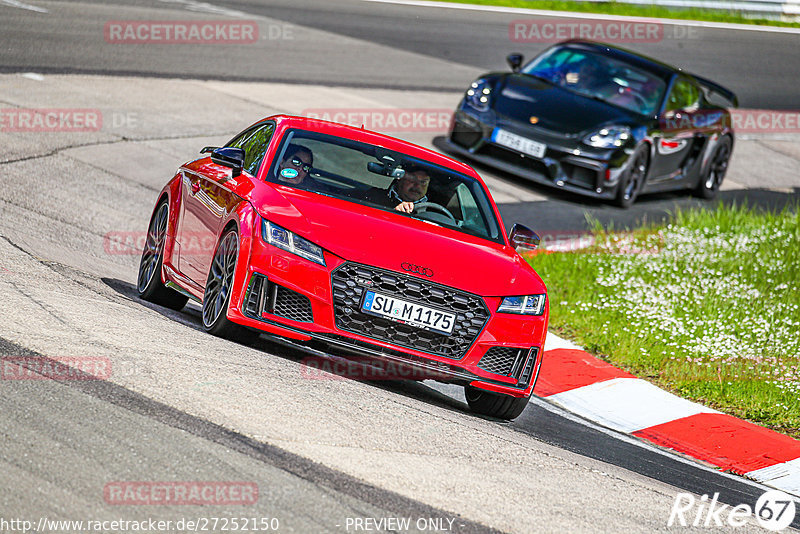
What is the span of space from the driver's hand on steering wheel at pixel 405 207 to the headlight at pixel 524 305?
1.03 meters

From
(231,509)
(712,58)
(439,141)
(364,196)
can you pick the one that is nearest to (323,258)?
(364,196)

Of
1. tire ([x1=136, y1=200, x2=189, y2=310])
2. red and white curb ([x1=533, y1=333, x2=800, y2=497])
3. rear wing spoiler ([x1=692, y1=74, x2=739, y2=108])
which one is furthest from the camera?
rear wing spoiler ([x1=692, y1=74, x2=739, y2=108])

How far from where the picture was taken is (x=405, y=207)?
7434 millimetres

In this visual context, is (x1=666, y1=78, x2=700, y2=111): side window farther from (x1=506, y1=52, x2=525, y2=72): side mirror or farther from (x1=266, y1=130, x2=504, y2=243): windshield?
(x1=266, y1=130, x2=504, y2=243): windshield

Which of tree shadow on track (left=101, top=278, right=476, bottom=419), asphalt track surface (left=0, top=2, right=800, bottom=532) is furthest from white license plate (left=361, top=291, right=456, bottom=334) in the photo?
asphalt track surface (left=0, top=2, right=800, bottom=532)

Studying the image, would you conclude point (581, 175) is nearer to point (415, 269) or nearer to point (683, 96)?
point (683, 96)

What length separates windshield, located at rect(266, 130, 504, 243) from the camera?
734cm

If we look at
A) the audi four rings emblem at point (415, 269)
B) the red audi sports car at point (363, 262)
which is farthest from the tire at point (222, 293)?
the audi four rings emblem at point (415, 269)

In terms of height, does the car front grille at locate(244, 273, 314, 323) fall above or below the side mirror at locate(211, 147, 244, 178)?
below

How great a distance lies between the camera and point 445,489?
4.94 meters

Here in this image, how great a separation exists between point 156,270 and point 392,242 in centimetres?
215

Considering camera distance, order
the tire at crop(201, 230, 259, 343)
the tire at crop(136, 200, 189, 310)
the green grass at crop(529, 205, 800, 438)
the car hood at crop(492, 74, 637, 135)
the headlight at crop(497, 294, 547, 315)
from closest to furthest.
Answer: the tire at crop(201, 230, 259, 343) → the headlight at crop(497, 294, 547, 315) → the tire at crop(136, 200, 189, 310) → the green grass at crop(529, 205, 800, 438) → the car hood at crop(492, 74, 637, 135)

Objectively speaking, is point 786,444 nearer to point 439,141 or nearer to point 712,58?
point 439,141

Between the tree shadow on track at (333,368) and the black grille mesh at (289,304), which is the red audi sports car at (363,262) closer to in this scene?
the black grille mesh at (289,304)
